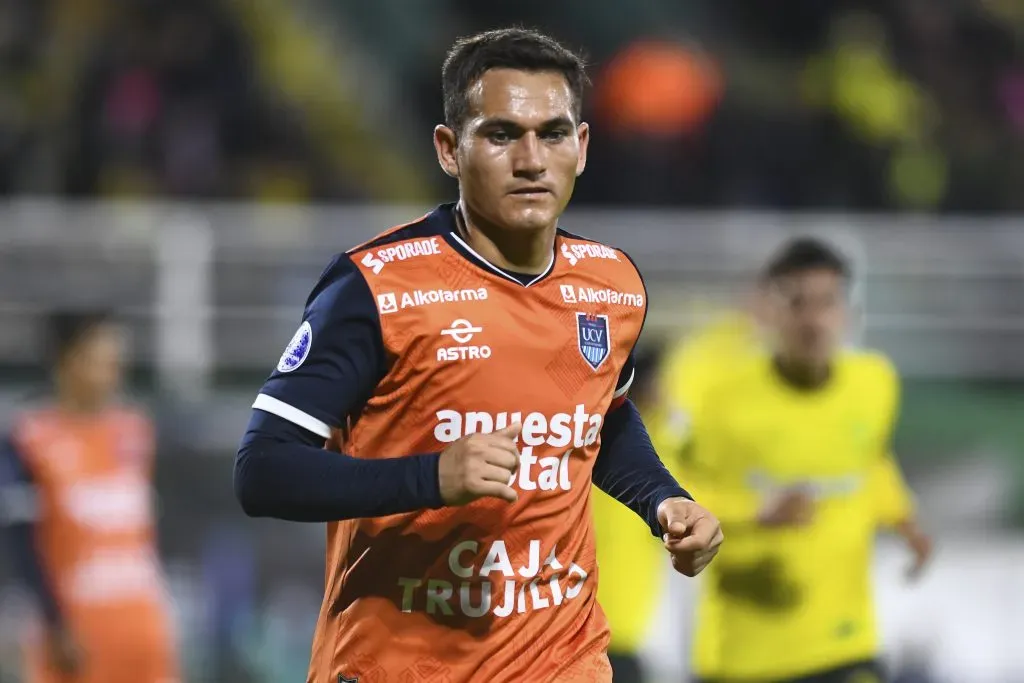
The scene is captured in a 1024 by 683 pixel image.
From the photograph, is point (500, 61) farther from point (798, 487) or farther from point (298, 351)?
point (798, 487)

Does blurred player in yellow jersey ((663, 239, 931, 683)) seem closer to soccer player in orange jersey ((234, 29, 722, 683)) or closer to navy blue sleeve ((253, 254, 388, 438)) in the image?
soccer player in orange jersey ((234, 29, 722, 683))

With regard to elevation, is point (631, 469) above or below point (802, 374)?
below

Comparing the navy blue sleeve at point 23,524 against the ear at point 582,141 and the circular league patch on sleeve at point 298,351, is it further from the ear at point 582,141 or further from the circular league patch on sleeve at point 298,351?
the ear at point 582,141

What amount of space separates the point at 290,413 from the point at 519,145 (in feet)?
2.37

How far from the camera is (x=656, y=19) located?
14.7 m

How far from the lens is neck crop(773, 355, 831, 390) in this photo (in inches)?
249

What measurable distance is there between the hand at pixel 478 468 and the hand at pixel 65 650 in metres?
4.41

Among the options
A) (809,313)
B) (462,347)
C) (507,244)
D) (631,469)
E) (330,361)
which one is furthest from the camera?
(809,313)

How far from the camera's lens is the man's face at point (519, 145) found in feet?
11.0

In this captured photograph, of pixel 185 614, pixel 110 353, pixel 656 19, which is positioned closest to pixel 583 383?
pixel 110 353

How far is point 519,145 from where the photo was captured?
3361 mm

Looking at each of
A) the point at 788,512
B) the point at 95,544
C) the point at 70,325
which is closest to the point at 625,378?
the point at 788,512

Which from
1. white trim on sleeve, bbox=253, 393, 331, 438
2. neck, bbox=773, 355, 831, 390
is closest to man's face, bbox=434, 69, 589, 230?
white trim on sleeve, bbox=253, 393, 331, 438

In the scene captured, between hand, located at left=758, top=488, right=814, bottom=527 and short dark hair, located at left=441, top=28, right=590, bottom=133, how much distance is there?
8.25 feet
